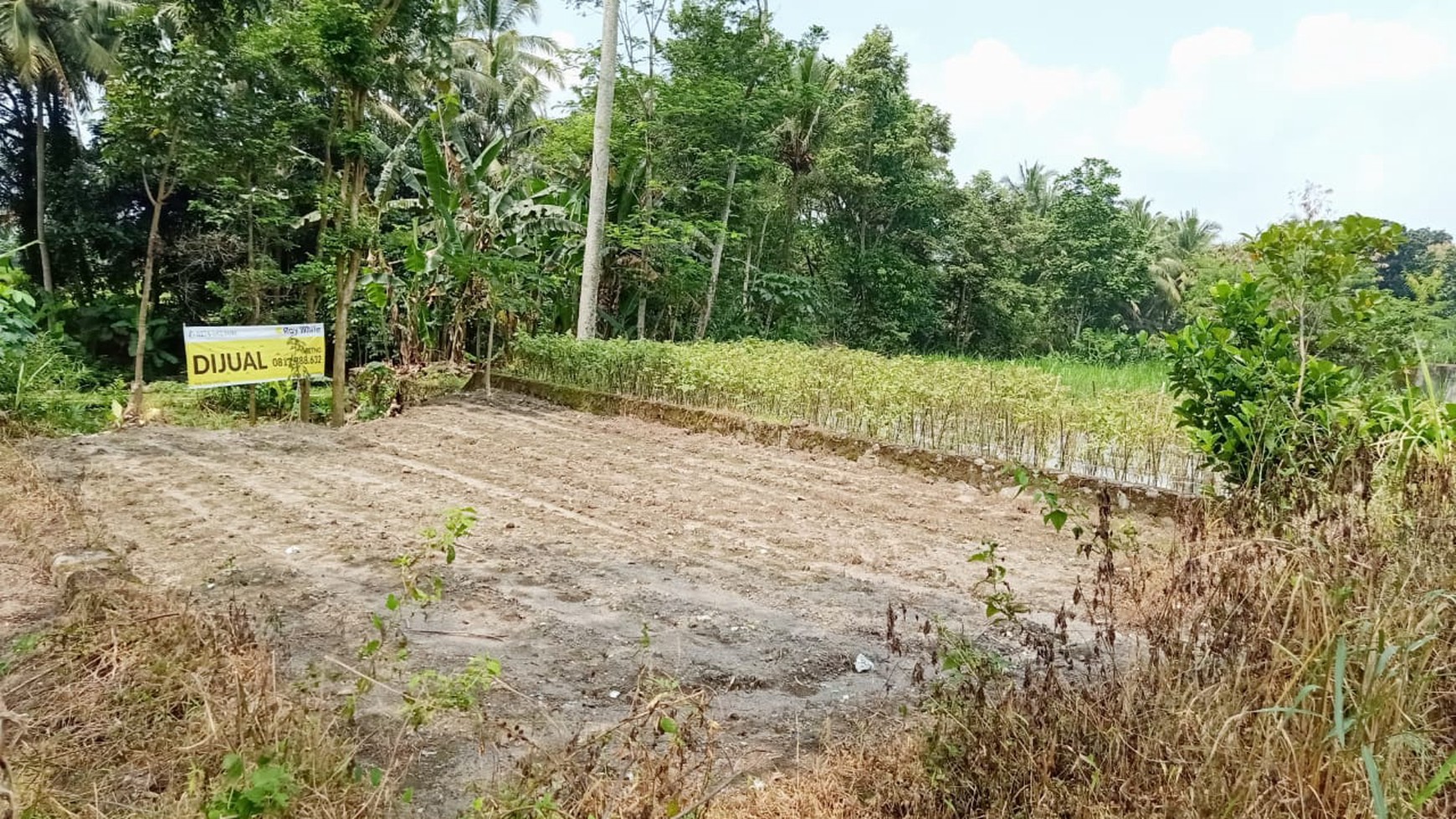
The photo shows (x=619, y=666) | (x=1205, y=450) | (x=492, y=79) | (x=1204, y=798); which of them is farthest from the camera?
(x=492, y=79)

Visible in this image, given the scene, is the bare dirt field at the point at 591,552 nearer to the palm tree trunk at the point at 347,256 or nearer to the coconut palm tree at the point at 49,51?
the palm tree trunk at the point at 347,256

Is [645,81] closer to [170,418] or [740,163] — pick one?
[740,163]

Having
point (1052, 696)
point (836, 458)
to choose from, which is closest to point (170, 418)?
point (836, 458)

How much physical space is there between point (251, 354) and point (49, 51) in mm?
12080

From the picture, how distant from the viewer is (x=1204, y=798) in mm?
1508

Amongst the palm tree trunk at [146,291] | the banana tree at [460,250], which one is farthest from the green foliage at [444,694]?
the palm tree trunk at [146,291]

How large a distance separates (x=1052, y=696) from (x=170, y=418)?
10.9m

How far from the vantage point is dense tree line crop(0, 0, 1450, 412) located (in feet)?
26.4

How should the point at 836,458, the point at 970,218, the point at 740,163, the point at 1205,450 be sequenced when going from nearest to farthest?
the point at 1205,450, the point at 836,458, the point at 740,163, the point at 970,218

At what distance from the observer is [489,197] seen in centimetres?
981

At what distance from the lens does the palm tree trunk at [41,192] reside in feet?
48.2

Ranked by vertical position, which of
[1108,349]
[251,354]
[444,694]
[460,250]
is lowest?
[444,694]

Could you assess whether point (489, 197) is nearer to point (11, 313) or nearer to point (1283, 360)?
point (11, 313)

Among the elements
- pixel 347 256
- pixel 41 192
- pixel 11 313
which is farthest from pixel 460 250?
pixel 41 192
